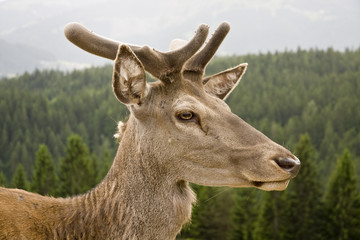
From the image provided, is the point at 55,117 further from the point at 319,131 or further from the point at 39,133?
the point at 319,131

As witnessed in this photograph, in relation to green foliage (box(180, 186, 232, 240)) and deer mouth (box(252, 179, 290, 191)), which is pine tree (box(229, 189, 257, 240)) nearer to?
green foliage (box(180, 186, 232, 240))

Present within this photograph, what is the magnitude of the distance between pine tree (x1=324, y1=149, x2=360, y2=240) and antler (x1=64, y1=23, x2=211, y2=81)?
64938mm

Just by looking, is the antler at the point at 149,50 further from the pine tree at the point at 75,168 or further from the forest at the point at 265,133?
the pine tree at the point at 75,168

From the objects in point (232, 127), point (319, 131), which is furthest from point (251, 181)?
point (319, 131)

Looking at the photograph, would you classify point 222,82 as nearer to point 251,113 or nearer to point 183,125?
point 183,125

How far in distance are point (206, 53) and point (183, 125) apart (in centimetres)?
138

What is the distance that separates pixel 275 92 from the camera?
525 feet

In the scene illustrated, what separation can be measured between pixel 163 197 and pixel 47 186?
7390 cm

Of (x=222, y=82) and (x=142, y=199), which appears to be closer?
(x=142, y=199)

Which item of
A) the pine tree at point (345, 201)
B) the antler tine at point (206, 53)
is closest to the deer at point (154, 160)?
the antler tine at point (206, 53)

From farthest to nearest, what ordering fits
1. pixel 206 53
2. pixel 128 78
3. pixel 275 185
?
pixel 206 53
pixel 128 78
pixel 275 185

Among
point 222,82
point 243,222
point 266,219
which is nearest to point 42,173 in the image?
point 243,222

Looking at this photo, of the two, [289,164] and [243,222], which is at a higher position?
[289,164]

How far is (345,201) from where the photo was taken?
66.8 metres
